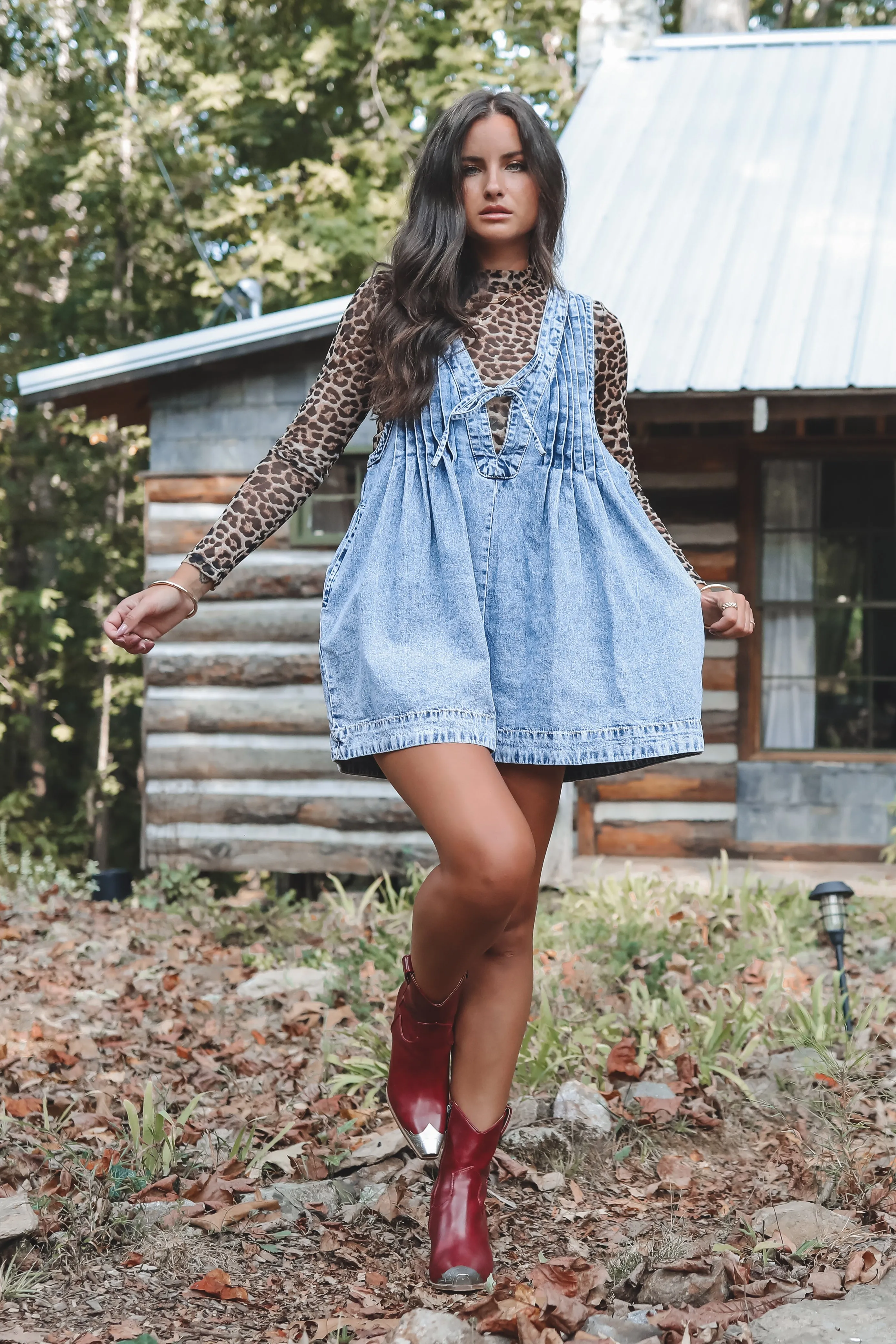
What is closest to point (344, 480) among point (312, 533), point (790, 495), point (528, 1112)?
point (312, 533)

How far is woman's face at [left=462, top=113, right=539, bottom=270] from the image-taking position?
246 centimetres

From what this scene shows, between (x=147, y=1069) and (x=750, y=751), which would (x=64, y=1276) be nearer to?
(x=147, y=1069)

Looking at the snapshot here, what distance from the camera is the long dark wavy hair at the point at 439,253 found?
7.73 feet

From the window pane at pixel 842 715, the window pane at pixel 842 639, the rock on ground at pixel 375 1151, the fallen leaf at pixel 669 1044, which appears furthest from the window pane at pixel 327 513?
the rock on ground at pixel 375 1151

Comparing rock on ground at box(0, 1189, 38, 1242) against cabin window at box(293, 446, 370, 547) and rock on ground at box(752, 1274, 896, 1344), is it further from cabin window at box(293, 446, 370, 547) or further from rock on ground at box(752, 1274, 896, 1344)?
cabin window at box(293, 446, 370, 547)

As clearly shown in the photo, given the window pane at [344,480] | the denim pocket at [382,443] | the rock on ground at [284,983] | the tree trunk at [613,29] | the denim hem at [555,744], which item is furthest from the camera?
the tree trunk at [613,29]

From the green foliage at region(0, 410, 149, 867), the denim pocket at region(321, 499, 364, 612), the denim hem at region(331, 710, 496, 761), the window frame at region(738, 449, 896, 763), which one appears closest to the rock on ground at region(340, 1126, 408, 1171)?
the denim hem at region(331, 710, 496, 761)

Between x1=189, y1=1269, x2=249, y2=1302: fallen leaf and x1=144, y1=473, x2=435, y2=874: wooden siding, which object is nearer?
x1=189, y1=1269, x2=249, y2=1302: fallen leaf

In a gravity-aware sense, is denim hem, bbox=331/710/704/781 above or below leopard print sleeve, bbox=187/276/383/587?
below

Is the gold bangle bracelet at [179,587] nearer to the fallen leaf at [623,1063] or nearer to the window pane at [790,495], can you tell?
the fallen leaf at [623,1063]

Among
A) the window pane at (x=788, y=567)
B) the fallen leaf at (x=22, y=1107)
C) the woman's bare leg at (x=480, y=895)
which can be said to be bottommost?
the fallen leaf at (x=22, y=1107)

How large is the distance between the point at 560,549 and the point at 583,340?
0.48 metres

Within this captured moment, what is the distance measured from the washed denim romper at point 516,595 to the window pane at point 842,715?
5.22 m

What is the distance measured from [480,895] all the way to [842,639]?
5736 millimetres
